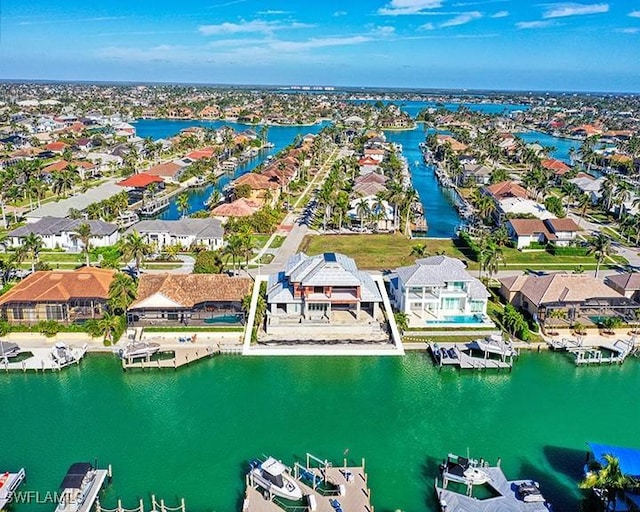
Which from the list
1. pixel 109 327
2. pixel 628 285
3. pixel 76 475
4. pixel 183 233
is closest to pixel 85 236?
pixel 183 233

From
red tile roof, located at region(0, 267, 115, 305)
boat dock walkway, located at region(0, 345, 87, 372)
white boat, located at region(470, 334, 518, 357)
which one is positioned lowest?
boat dock walkway, located at region(0, 345, 87, 372)

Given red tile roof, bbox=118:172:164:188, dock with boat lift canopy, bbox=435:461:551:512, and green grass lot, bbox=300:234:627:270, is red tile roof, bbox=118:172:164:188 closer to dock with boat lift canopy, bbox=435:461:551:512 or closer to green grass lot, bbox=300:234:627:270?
green grass lot, bbox=300:234:627:270

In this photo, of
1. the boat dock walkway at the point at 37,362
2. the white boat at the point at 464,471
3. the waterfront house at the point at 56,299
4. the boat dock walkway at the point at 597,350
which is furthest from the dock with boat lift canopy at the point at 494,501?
the waterfront house at the point at 56,299

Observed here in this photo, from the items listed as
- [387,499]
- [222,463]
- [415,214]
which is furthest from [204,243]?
[387,499]

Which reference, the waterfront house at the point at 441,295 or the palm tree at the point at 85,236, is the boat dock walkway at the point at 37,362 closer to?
the palm tree at the point at 85,236

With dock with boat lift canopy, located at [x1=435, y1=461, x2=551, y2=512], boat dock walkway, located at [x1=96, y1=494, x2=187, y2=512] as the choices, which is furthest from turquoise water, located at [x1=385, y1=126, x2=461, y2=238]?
boat dock walkway, located at [x1=96, y1=494, x2=187, y2=512]

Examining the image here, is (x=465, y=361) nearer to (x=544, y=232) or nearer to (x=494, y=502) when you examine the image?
(x=494, y=502)

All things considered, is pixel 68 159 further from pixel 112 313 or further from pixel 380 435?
pixel 380 435

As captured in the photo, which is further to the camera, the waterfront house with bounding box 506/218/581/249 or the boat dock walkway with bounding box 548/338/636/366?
the waterfront house with bounding box 506/218/581/249
